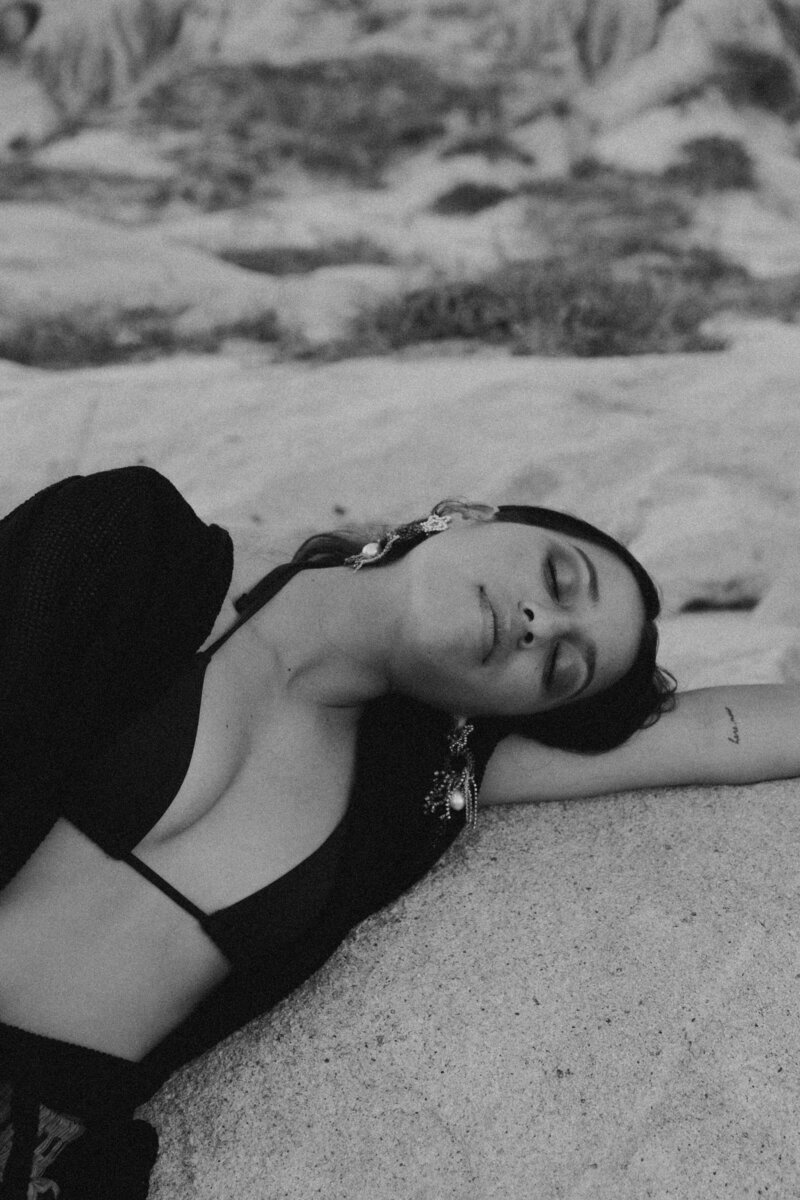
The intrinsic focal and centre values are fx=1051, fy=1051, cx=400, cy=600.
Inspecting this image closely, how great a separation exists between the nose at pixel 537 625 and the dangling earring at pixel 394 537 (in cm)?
33

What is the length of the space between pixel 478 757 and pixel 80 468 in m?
1.85

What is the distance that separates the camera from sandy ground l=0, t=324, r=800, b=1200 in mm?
1771

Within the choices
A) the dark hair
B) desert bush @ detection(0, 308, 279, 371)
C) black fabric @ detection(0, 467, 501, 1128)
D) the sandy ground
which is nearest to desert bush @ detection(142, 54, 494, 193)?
desert bush @ detection(0, 308, 279, 371)

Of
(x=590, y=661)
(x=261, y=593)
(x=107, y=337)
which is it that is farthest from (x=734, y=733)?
(x=107, y=337)

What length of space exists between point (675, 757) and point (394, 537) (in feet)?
2.81

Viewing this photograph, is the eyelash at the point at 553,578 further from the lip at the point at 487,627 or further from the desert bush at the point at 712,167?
the desert bush at the point at 712,167

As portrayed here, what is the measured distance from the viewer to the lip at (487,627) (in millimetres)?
2031

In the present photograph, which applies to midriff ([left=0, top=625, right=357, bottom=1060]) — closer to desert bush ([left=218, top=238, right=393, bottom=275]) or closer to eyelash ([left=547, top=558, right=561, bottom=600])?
eyelash ([left=547, top=558, right=561, bottom=600])

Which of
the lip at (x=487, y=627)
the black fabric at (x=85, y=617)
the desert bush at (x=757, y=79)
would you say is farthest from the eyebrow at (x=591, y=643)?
the desert bush at (x=757, y=79)

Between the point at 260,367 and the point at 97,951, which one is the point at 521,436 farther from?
the point at 97,951

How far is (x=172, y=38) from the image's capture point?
10383 millimetres

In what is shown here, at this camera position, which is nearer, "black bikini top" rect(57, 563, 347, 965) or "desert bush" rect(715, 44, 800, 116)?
"black bikini top" rect(57, 563, 347, 965)

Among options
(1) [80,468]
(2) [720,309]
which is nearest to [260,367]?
(1) [80,468]

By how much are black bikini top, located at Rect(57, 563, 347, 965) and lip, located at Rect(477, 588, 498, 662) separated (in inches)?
19.5
